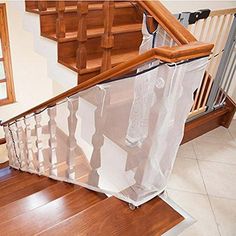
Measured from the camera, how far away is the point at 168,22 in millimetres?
975

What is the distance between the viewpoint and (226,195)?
5.93ft

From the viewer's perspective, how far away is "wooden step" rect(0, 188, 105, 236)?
124 cm

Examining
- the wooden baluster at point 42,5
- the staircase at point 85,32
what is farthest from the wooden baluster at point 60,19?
the wooden baluster at point 42,5

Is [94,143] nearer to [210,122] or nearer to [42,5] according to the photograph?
[42,5]

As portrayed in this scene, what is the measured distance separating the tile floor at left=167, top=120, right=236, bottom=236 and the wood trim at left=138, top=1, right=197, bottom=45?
1.09 meters

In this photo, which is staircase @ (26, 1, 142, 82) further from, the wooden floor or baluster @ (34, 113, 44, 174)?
the wooden floor

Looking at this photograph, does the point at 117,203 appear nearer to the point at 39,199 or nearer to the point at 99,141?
the point at 99,141

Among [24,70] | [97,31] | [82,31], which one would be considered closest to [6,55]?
[24,70]

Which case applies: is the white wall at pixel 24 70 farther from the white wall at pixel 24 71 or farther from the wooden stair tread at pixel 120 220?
the wooden stair tread at pixel 120 220

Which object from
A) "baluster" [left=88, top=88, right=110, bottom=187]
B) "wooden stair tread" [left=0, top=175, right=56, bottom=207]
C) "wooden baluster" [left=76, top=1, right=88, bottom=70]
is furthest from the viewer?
"wooden stair tread" [left=0, top=175, right=56, bottom=207]

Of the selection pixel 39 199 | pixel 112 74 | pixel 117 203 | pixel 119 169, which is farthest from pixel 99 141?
pixel 39 199

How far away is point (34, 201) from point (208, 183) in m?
1.23

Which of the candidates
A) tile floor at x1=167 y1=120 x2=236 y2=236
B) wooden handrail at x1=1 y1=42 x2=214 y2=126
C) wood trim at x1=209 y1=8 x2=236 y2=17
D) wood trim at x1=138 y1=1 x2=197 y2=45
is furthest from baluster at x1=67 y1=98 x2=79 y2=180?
wood trim at x1=209 y1=8 x2=236 y2=17

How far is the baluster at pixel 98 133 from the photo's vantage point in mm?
1146
